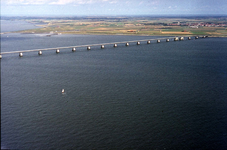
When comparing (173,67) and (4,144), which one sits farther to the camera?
(173,67)

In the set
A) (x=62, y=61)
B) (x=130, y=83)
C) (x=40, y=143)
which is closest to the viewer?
(x=40, y=143)

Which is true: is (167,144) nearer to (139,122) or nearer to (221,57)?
(139,122)

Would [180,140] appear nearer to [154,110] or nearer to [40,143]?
[154,110]

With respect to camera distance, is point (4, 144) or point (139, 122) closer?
point (4, 144)

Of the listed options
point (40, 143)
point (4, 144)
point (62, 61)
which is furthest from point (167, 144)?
point (62, 61)

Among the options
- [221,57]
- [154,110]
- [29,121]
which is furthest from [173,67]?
[29,121]

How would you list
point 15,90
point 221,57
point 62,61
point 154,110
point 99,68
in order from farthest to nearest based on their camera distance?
1. point 221,57
2. point 62,61
3. point 99,68
4. point 15,90
5. point 154,110
